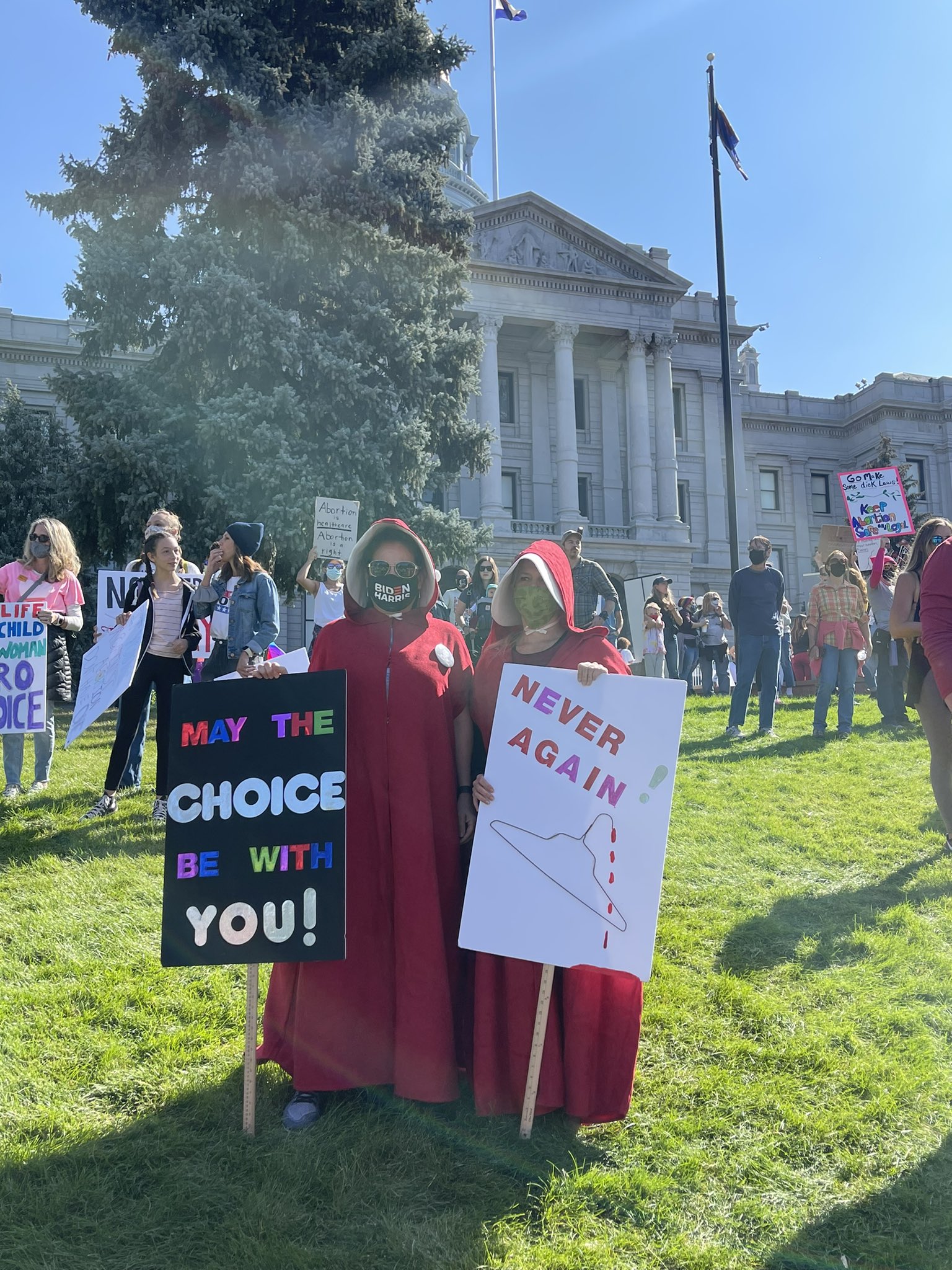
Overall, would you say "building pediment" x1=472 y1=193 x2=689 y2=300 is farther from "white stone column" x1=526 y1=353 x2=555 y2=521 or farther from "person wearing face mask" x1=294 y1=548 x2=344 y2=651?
"person wearing face mask" x1=294 y1=548 x2=344 y2=651

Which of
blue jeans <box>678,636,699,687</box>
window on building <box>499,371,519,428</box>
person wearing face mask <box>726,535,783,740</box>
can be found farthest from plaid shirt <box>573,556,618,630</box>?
window on building <box>499,371,519,428</box>

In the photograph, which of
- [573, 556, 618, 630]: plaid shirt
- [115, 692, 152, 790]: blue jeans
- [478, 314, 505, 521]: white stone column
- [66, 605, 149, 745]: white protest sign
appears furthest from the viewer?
[478, 314, 505, 521]: white stone column

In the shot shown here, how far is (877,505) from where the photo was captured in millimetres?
14500

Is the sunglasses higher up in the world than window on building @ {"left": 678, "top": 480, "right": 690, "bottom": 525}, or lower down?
lower down

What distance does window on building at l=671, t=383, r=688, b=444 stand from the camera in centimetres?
4388

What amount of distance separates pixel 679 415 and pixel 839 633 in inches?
1387

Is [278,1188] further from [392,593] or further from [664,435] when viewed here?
[664,435]

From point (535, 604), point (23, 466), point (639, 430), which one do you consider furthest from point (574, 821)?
point (639, 430)

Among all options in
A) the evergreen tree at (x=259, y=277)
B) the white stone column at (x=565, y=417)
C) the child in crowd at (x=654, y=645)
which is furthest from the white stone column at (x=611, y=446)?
the child in crowd at (x=654, y=645)

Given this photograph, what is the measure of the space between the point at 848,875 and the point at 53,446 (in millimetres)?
24980

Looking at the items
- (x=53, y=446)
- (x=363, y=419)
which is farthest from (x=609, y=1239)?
(x=53, y=446)

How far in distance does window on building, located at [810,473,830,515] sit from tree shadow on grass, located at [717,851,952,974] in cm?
4645

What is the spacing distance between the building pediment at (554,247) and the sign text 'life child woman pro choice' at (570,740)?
36.1m

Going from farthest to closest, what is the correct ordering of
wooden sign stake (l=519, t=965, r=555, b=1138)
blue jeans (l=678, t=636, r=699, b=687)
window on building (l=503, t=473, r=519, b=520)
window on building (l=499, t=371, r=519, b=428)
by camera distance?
window on building (l=499, t=371, r=519, b=428) < window on building (l=503, t=473, r=519, b=520) < blue jeans (l=678, t=636, r=699, b=687) < wooden sign stake (l=519, t=965, r=555, b=1138)
